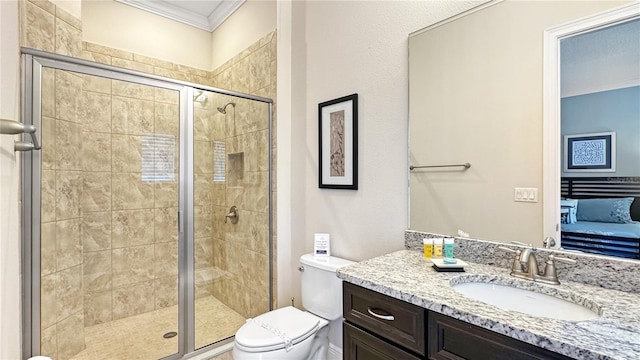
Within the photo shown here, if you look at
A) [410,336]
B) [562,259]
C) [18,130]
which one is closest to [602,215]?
[562,259]

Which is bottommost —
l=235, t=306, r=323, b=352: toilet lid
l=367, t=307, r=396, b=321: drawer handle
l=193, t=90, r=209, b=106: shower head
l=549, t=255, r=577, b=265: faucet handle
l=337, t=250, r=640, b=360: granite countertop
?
l=235, t=306, r=323, b=352: toilet lid

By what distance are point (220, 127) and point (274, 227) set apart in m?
0.91

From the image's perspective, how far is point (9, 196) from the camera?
1.37 m

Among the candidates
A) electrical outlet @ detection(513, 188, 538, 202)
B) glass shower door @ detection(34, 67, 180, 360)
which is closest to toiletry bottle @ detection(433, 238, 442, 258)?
electrical outlet @ detection(513, 188, 538, 202)

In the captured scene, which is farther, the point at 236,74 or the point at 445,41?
the point at 236,74

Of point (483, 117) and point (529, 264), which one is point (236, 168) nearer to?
point (483, 117)

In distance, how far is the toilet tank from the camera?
1.67m

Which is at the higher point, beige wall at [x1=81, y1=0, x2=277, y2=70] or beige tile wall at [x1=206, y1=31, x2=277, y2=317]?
beige wall at [x1=81, y1=0, x2=277, y2=70]

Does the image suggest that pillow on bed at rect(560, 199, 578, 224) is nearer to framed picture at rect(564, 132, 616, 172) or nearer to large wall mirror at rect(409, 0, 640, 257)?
large wall mirror at rect(409, 0, 640, 257)

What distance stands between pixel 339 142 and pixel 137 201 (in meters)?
1.76

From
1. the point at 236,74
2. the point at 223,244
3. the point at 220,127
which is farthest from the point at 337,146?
the point at 236,74

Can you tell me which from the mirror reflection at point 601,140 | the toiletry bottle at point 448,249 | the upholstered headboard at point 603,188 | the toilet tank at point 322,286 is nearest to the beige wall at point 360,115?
the toilet tank at point 322,286

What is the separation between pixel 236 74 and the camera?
281 centimetres

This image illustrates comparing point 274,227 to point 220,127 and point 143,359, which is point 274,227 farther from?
point 143,359
